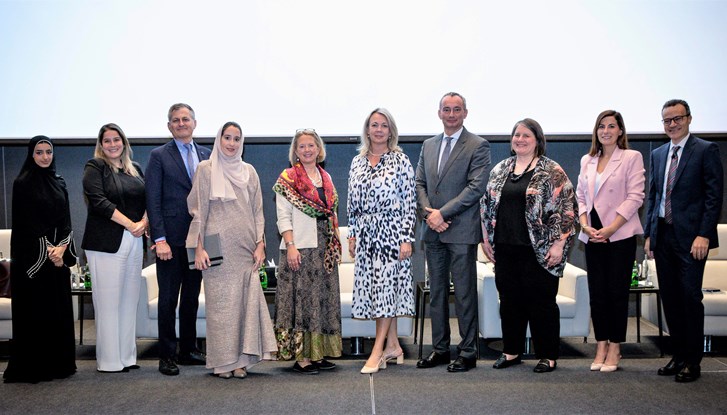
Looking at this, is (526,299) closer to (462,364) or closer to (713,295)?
(462,364)

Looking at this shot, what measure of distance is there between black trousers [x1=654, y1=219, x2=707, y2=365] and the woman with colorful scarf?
1868 mm

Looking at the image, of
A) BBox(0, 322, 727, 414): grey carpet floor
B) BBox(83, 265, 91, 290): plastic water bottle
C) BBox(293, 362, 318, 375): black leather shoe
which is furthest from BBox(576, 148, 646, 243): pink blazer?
BBox(83, 265, 91, 290): plastic water bottle

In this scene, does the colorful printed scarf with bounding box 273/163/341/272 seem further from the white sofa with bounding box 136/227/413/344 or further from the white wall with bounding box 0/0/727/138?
the white wall with bounding box 0/0/727/138

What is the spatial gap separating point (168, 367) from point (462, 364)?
5.69 ft

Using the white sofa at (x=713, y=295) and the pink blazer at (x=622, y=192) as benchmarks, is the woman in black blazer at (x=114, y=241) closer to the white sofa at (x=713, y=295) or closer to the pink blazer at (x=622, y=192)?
the pink blazer at (x=622, y=192)

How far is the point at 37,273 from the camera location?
3.73 metres

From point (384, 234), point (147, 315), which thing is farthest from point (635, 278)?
point (147, 315)

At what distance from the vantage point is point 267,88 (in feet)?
16.8

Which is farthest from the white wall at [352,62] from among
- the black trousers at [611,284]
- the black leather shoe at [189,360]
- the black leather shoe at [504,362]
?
the black leather shoe at [504,362]

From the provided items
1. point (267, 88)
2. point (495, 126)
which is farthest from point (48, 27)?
point (495, 126)

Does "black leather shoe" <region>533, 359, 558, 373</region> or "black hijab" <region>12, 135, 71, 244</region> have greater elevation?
"black hijab" <region>12, 135, 71, 244</region>

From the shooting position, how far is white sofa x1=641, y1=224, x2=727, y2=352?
4.24m

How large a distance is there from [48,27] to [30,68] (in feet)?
1.16

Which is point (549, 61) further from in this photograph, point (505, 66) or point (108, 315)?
point (108, 315)
